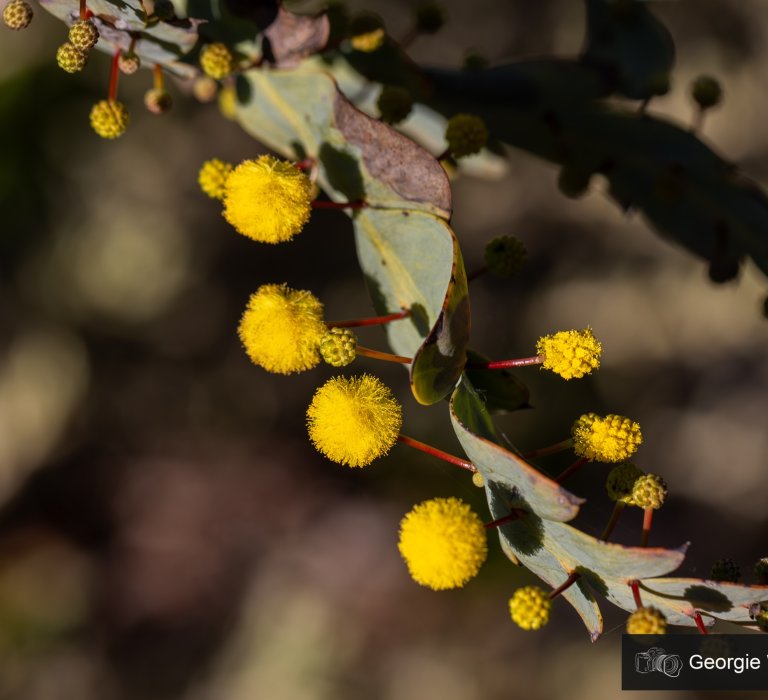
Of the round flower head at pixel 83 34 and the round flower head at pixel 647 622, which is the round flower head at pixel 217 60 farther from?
the round flower head at pixel 647 622

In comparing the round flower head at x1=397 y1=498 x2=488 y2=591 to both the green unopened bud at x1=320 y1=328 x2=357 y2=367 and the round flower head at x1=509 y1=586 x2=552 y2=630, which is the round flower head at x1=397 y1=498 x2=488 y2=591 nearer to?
the round flower head at x1=509 y1=586 x2=552 y2=630

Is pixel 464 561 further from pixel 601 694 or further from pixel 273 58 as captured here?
pixel 601 694

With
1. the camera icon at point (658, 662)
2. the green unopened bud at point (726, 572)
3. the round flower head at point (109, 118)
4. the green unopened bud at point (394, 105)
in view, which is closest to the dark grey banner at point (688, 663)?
the camera icon at point (658, 662)

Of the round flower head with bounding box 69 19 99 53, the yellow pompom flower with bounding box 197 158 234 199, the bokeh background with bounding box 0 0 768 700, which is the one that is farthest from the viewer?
the bokeh background with bounding box 0 0 768 700

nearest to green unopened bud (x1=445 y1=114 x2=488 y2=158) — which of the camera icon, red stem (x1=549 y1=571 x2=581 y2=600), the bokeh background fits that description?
red stem (x1=549 y1=571 x2=581 y2=600)

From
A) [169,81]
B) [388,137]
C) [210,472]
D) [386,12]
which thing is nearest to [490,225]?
[386,12]
